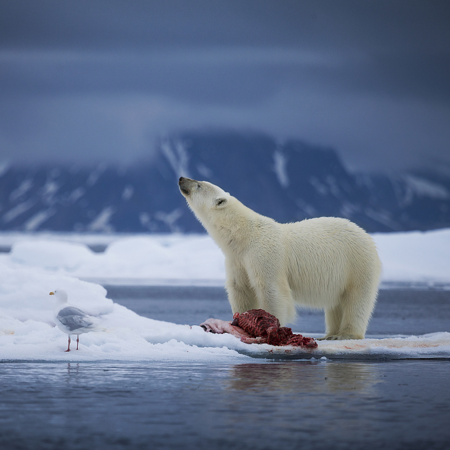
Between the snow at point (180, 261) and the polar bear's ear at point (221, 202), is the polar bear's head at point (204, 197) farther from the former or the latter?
the snow at point (180, 261)

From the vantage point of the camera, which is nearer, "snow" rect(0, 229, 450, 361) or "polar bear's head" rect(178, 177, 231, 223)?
"snow" rect(0, 229, 450, 361)

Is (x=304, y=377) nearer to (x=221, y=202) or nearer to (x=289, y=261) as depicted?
(x=289, y=261)

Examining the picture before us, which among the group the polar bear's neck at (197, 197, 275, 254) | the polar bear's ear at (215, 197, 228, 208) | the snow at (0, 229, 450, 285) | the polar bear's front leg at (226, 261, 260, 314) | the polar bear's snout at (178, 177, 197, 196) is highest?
the snow at (0, 229, 450, 285)

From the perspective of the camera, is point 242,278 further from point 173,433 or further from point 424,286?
point 424,286

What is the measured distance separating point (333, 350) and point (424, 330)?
16.4 feet

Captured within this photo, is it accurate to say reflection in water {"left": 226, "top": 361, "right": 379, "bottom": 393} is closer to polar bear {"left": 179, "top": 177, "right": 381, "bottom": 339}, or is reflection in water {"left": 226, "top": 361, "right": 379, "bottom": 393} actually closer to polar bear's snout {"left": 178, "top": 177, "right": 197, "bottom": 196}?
polar bear {"left": 179, "top": 177, "right": 381, "bottom": 339}

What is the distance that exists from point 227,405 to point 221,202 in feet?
14.9

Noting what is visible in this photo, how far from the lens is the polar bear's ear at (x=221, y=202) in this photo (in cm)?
991

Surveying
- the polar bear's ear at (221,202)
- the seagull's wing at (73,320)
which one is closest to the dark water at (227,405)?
the seagull's wing at (73,320)

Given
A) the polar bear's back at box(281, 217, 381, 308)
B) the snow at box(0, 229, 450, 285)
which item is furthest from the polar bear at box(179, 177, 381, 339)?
the snow at box(0, 229, 450, 285)

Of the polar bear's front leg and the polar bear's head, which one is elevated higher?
the polar bear's head

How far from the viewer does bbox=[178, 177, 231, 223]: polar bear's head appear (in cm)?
995

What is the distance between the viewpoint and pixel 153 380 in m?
7.03

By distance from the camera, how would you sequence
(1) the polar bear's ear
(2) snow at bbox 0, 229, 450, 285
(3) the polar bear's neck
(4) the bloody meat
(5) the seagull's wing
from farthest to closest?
(2) snow at bbox 0, 229, 450, 285 → (1) the polar bear's ear → (3) the polar bear's neck → (4) the bloody meat → (5) the seagull's wing
